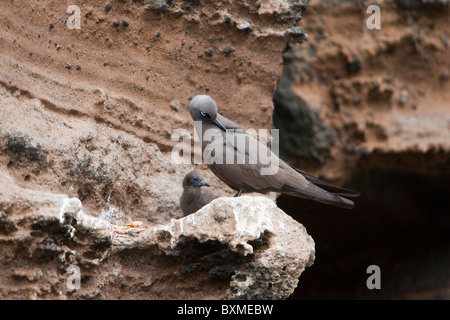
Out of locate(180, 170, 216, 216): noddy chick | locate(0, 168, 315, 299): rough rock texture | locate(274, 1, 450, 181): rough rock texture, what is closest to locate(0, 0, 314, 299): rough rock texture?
locate(0, 168, 315, 299): rough rock texture

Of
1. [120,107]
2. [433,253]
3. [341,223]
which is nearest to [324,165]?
[341,223]

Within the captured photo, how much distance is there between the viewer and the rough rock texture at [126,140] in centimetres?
392

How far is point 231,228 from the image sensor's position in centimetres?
411

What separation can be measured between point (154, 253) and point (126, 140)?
154 centimetres

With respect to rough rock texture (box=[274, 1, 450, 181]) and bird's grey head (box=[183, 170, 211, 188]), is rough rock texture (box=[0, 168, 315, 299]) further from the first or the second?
rough rock texture (box=[274, 1, 450, 181])

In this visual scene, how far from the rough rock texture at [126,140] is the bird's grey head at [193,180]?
0.18 m

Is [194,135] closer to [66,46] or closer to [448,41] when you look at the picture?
[66,46]

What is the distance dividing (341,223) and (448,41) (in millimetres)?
3016

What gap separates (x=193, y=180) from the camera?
18.6 feet
